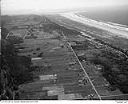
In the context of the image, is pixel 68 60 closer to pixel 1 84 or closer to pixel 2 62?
pixel 2 62

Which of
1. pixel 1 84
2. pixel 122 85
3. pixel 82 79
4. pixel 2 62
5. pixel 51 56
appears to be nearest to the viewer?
pixel 1 84

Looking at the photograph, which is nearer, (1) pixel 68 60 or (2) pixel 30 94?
(2) pixel 30 94

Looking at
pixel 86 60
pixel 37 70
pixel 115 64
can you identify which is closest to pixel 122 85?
pixel 115 64

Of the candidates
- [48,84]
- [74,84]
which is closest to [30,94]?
[48,84]

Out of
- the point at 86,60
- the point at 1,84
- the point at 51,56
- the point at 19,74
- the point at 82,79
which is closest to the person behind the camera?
the point at 1,84

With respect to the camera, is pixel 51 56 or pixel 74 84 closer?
pixel 74 84

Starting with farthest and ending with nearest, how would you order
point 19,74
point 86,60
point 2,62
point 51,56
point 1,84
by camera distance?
point 51,56 → point 86,60 → point 2,62 → point 19,74 → point 1,84

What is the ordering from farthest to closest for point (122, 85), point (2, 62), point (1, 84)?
point (2, 62) < point (122, 85) < point (1, 84)

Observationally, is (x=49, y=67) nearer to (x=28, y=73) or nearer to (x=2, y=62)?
(x=28, y=73)
